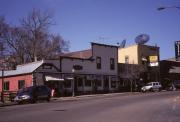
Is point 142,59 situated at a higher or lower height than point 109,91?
higher

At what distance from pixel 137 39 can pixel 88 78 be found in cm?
2325

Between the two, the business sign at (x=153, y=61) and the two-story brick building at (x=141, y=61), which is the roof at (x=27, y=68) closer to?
the two-story brick building at (x=141, y=61)

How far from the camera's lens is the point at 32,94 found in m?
33.4

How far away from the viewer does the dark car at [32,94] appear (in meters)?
33.2

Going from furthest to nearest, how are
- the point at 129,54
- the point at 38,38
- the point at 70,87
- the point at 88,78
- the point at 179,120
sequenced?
the point at 129,54, the point at 38,38, the point at 88,78, the point at 70,87, the point at 179,120

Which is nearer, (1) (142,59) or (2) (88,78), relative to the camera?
(2) (88,78)

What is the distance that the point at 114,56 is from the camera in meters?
60.7

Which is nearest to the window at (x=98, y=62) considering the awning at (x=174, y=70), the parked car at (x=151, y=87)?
the parked car at (x=151, y=87)

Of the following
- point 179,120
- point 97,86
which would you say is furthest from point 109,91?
point 179,120

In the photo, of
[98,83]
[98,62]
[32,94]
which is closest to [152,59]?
[98,62]

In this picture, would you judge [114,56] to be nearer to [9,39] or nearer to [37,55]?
[37,55]

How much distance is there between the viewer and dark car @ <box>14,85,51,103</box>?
1305 inches

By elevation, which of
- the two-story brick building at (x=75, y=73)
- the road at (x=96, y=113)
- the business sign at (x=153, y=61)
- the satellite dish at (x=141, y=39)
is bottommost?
the road at (x=96, y=113)

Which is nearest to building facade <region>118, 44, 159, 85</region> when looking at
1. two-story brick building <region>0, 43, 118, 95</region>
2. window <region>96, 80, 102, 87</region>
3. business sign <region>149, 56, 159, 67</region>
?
business sign <region>149, 56, 159, 67</region>
